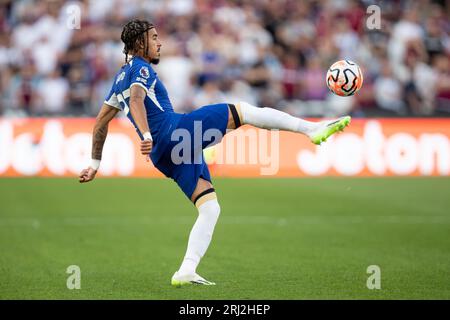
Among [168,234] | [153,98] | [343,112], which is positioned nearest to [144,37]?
[153,98]

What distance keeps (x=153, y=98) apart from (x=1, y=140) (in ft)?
41.3

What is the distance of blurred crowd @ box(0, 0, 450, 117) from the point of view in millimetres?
21953

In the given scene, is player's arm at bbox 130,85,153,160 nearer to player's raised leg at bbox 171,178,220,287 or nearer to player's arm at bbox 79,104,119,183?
player's arm at bbox 79,104,119,183

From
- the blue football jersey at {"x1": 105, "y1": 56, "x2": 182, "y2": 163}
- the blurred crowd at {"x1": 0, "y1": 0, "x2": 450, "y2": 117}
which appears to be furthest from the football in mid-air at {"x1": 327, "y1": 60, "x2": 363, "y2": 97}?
the blurred crowd at {"x1": 0, "y1": 0, "x2": 450, "y2": 117}

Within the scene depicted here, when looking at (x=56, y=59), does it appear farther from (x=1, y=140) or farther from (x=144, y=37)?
(x=144, y=37)

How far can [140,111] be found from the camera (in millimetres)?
8164

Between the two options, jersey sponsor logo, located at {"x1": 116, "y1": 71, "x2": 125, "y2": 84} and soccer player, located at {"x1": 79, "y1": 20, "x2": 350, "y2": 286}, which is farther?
jersey sponsor logo, located at {"x1": 116, "y1": 71, "x2": 125, "y2": 84}

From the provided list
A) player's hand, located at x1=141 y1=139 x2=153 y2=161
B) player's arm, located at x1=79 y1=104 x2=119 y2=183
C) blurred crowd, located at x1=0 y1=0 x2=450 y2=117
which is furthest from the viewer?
blurred crowd, located at x1=0 y1=0 x2=450 y2=117

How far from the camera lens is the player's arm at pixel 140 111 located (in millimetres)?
8031

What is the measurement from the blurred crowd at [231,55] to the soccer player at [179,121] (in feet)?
41.5

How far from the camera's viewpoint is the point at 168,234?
13.0 meters

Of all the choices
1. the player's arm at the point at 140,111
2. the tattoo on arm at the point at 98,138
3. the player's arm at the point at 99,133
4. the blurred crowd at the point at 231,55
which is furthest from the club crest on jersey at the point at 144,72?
the blurred crowd at the point at 231,55

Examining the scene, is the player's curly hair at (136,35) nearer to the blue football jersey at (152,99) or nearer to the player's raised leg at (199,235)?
the blue football jersey at (152,99)

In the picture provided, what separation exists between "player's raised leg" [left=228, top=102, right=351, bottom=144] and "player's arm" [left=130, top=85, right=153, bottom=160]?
2.76 ft
